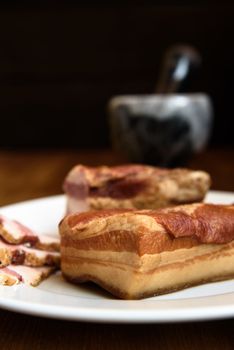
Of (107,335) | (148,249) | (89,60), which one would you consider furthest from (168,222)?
(89,60)

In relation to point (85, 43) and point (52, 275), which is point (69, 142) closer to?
point (85, 43)

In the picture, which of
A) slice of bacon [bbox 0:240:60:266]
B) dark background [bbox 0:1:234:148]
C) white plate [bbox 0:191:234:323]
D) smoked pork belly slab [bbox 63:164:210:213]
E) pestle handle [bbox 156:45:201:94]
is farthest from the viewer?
A: dark background [bbox 0:1:234:148]

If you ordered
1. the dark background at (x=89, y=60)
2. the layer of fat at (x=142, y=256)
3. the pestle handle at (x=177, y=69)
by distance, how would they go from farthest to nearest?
the dark background at (x=89, y=60) < the pestle handle at (x=177, y=69) < the layer of fat at (x=142, y=256)

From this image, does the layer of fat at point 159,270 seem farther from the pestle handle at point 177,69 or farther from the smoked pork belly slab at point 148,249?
the pestle handle at point 177,69

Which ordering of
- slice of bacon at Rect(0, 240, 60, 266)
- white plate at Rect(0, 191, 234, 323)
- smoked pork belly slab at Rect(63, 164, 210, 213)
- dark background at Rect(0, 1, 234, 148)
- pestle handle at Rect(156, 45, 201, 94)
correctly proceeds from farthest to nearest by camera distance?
dark background at Rect(0, 1, 234, 148)
pestle handle at Rect(156, 45, 201, 94)
smoked pork belly slab at Rect(63, 164, 210, 213)
slice of bacon at Rect(0, 240, 60, 266)
white plate at Rect(0, 191, 234, 323)

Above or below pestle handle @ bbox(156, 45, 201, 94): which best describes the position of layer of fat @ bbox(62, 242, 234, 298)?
below

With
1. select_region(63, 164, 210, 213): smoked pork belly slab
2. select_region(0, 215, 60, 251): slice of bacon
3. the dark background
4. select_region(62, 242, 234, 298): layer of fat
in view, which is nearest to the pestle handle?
select_region(63, 164, 210, 213): smoked pork belly slab

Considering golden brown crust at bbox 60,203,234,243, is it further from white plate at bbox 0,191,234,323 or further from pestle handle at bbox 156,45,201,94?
pestle handle at bbox 156,45,201,94

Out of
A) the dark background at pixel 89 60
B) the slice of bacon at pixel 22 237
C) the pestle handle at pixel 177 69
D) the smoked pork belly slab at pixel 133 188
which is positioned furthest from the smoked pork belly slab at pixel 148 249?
the dark background at pixel 89 60
